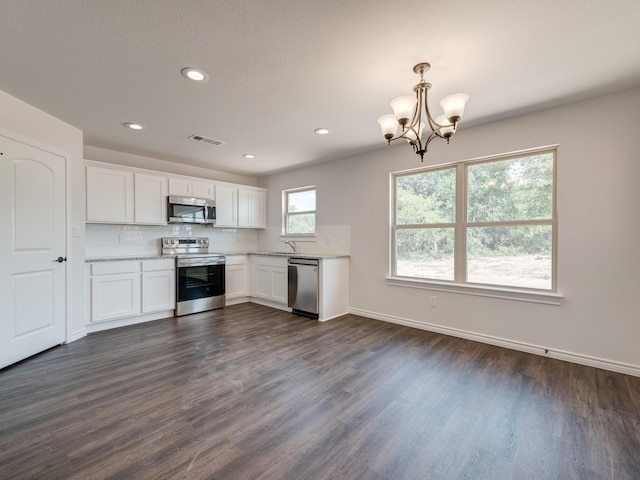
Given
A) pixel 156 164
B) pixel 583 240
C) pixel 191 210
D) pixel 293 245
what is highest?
pixel 156 164

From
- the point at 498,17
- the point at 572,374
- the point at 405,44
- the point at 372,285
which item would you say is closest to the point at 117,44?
the point at 405,44

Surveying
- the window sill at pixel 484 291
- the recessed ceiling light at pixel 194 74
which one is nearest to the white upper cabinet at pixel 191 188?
the recessed ceiling light at pixel 194 74

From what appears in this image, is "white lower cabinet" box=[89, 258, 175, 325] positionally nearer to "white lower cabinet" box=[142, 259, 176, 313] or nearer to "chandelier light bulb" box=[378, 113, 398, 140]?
"white lower cabinet" box=[142, 259, 176, 313]

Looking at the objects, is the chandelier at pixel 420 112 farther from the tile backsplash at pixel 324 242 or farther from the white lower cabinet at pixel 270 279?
the white lower cabinet at pixel 270 279

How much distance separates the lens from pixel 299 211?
17.6ft

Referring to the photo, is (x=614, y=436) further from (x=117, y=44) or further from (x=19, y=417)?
(x=117, y=44)

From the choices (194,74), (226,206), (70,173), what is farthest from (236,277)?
(194,74)

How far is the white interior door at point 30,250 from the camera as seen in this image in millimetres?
2605

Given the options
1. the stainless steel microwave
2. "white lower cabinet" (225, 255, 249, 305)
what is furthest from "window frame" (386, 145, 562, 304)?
the stainless steel microwave

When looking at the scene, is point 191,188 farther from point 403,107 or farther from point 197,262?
point 403,107

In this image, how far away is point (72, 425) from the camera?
1815 millimetres

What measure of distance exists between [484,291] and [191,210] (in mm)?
4320

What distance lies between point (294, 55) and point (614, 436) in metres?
3.15

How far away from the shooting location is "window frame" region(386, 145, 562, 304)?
2.88 meters
